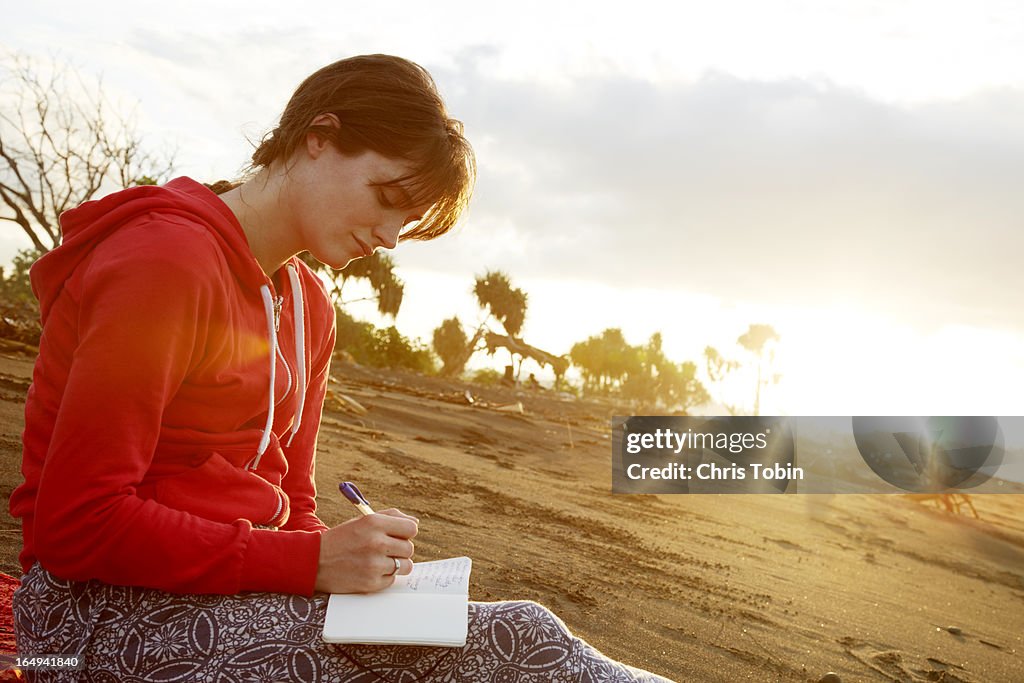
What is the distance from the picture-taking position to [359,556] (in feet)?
3.78

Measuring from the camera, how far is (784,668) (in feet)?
10.4

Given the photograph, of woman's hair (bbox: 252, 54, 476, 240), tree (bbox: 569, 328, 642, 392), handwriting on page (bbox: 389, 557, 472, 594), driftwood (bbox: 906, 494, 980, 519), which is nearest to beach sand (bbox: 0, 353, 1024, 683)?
driftwood (bbox: 906, 494, 980, 519)

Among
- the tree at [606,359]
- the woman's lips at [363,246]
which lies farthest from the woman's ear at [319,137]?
the tree at [606,359]

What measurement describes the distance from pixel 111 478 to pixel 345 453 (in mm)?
5610

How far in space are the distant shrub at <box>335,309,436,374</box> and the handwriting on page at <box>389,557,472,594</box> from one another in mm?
30257

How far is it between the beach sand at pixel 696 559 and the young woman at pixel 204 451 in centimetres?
201

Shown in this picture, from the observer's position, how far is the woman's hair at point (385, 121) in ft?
4.35

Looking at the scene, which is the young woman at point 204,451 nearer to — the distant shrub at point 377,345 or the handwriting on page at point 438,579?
the handwriting on page at point 438,579

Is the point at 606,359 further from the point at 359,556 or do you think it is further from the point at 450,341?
the point at 359,556

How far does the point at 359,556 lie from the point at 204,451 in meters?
0.34

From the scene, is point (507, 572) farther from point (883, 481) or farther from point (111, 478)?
point (883, 481)

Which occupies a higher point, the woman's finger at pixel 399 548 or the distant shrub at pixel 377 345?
the distant shrub at pixel 377 345

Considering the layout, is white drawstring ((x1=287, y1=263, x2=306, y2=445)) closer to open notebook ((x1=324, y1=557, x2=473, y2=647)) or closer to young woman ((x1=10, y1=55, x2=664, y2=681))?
young woman ((x1=10, y1=55, x2=664, y2=681))

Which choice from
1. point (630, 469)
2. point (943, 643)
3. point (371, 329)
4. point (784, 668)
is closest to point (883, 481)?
point (630, 469)
